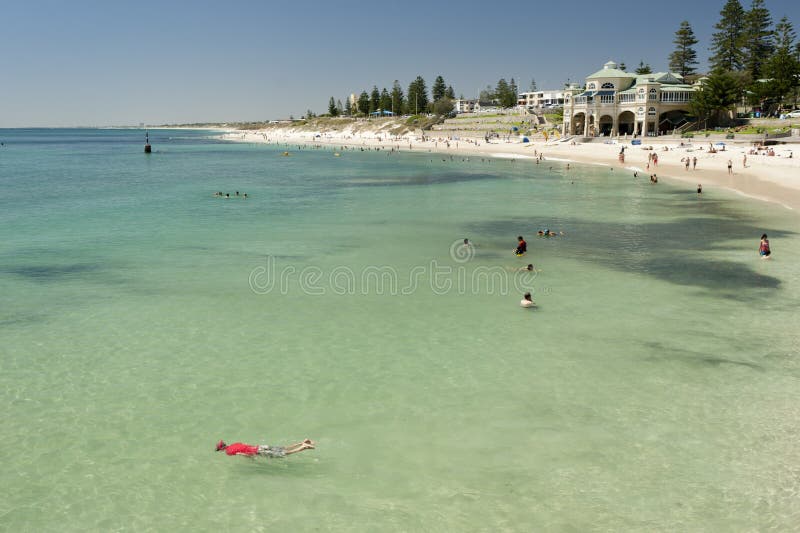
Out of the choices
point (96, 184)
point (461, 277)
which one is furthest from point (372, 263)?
point (96, 184)

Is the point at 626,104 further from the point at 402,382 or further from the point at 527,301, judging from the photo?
the point at 402,382

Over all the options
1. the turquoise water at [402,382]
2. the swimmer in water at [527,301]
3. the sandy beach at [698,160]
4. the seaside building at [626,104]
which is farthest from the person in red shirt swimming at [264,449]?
the seaside building at [626,104]

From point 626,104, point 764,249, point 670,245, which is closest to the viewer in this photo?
point 764,249

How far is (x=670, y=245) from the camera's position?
30562 mm

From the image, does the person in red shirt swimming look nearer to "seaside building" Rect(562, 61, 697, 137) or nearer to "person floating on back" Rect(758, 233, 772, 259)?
"person floating on back" Rect(758, 233, 772, 259)

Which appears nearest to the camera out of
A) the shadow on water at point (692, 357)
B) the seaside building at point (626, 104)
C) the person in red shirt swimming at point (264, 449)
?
the person in red shirt swimming at point (264, 449)

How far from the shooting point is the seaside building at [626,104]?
338 ft

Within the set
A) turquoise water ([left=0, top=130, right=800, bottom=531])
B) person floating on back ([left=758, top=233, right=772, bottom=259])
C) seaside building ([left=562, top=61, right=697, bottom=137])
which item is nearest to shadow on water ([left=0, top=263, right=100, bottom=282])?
turquoise water ([left=0, top=130, right=800, bottom=531])

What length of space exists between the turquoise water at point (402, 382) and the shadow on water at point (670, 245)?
23cm

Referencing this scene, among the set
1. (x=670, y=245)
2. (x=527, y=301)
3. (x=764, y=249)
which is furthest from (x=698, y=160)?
(x=527, y=301)

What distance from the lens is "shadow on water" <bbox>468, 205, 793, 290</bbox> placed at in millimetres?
24047

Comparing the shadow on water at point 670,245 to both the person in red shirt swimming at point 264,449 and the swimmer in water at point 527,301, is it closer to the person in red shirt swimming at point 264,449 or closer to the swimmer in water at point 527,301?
the swimmer in water at point 527,301

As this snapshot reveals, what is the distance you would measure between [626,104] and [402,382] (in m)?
107

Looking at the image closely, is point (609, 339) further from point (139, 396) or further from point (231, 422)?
point (139, 396)
